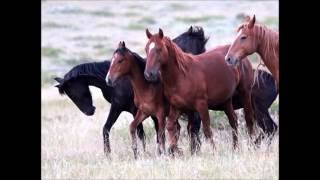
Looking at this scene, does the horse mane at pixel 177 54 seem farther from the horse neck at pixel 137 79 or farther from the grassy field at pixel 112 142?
the grassy field at pixel 112 142

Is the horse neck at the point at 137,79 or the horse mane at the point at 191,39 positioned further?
the horse mane at the point at 191,39

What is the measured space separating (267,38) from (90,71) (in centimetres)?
288

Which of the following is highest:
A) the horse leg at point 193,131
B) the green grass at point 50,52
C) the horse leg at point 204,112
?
the green grass at point 50,52

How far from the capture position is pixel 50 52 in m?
30.5

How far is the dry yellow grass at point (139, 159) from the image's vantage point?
866cm

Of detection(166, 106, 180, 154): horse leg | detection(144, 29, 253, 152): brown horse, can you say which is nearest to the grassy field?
detection(166, 106, 180, 154): horse leg

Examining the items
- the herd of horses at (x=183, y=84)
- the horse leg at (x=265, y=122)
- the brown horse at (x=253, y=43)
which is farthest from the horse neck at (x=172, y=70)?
the horse leg at (x=265, y=122)

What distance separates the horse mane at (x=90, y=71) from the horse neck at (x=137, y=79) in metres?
0.90

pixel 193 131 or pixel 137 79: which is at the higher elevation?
pixel 137 79

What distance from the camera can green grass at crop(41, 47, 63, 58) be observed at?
2998 cm

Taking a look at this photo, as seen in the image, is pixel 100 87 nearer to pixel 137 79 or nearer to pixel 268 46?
pixel 137 79

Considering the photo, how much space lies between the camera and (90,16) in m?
46.2

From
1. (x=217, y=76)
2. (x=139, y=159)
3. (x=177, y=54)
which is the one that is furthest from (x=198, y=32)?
(x=139, y=159)
